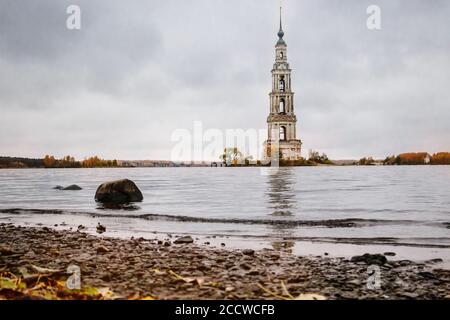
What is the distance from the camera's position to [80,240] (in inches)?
429

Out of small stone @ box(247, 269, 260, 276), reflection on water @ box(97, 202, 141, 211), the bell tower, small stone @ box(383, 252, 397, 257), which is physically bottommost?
reflection on water @ box(97, 202, 141, 211)

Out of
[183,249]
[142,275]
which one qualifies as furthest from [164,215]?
[142,275]

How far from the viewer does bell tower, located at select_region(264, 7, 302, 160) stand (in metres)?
172

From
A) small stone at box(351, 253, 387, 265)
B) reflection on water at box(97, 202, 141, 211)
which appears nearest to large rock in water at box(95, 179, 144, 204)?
reflection on water at box(97, 202, 141, 211)

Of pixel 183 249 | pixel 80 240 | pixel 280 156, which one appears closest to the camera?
pixel 183 249

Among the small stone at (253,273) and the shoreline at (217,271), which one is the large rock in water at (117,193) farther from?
the small stone at (253,273)

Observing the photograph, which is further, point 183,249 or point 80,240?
point 80,240

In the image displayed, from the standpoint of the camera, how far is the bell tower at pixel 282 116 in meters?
172

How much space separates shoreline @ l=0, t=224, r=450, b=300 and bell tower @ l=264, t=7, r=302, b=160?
163 metres

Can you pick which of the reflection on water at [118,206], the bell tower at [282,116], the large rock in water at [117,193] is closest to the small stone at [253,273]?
the reflection on water at [118,206]

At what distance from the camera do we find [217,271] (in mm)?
7168

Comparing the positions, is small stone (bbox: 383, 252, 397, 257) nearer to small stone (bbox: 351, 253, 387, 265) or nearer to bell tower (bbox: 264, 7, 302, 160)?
small stone (bbox: 351, 253, 387, 265)
